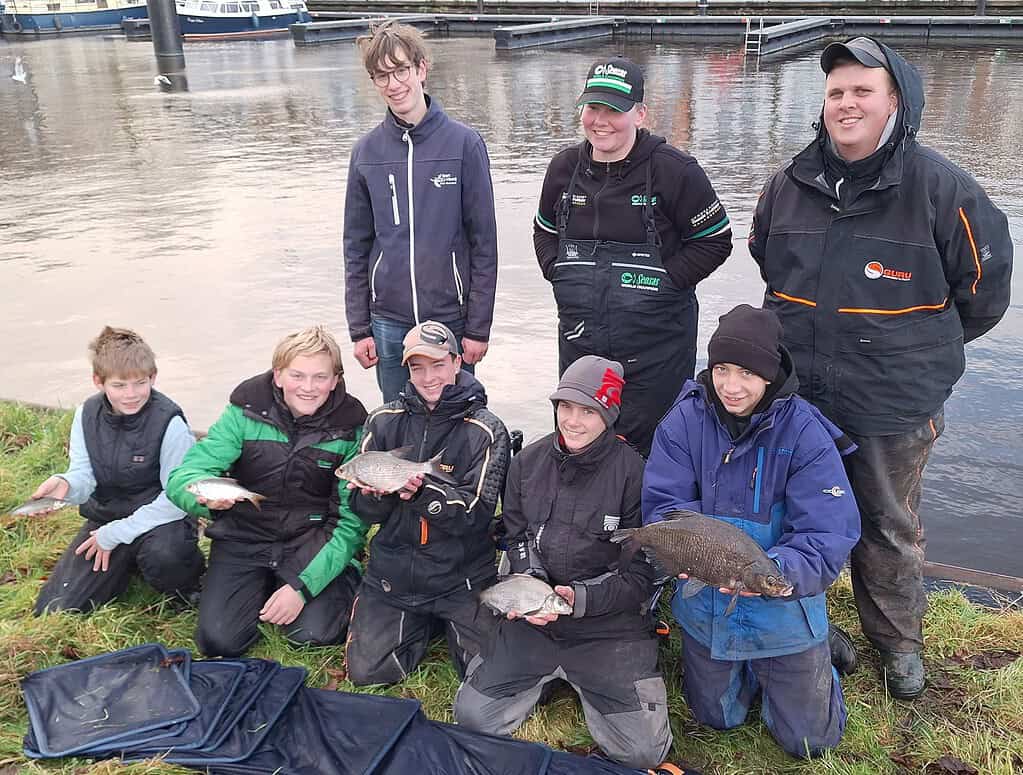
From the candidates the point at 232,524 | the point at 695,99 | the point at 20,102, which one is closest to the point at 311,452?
the point at 232,524

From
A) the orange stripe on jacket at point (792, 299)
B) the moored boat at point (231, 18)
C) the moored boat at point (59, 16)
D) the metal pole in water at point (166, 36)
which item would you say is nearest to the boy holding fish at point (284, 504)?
the orange stripe on jacket at point (792, 299)

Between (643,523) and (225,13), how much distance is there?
172 ft

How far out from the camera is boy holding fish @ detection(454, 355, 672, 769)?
367cm

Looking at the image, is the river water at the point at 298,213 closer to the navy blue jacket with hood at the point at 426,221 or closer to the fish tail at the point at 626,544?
the navy blue jacket with hood at the point at 426,221

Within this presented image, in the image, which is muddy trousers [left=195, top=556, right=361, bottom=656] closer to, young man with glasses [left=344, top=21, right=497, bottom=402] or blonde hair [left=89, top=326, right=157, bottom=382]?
blonde hair [left=89, top=326, right=157, bottom=382]

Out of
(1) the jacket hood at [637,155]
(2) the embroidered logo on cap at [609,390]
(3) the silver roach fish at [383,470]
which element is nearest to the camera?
(2) the embroidered logo on cap at [609,390]

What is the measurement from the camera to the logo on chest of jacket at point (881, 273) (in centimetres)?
Result: 356

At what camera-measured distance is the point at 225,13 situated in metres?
48.3

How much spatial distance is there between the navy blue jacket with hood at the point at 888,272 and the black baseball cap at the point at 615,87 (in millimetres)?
880

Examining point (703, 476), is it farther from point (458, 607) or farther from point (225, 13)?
point (225, 13)

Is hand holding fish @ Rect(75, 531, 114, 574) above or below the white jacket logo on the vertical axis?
below

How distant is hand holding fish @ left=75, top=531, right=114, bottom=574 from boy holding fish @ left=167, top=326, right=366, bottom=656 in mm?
533

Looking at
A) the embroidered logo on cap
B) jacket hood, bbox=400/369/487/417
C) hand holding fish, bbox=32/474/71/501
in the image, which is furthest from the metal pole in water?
the embroidered logo on cap

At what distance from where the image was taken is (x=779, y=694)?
3.59 m
